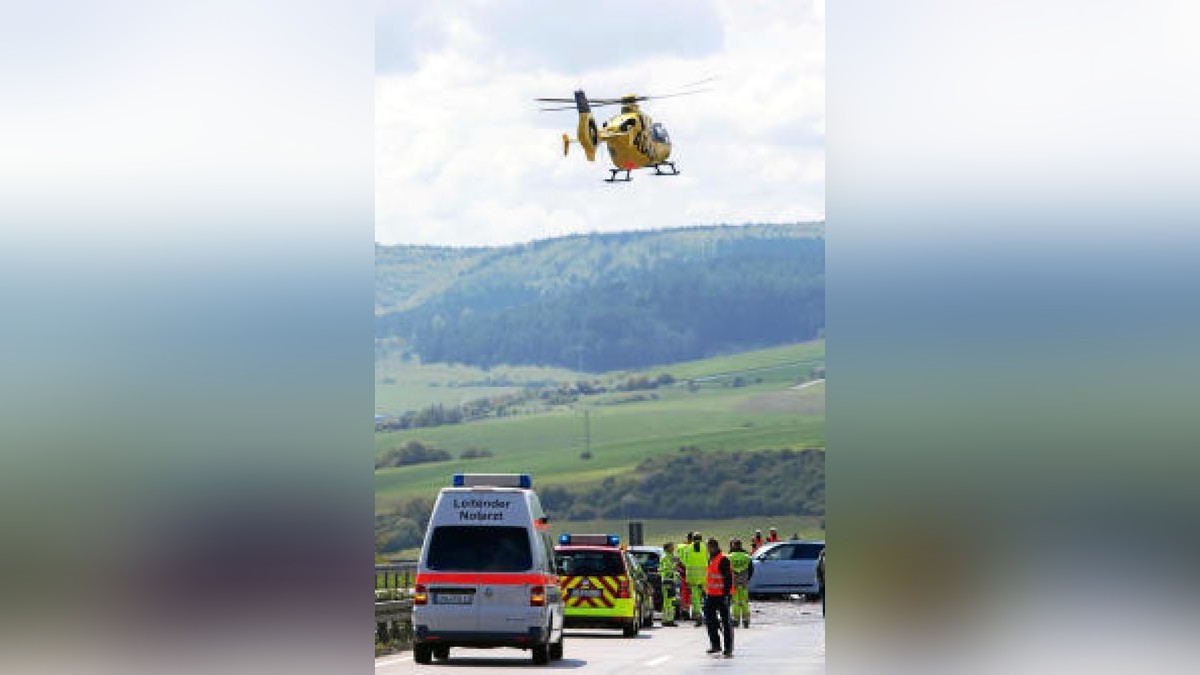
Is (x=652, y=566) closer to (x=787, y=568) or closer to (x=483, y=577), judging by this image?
(x=787, y=568)

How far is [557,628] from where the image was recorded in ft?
106

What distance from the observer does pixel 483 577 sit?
30.5m

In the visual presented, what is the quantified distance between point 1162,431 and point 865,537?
1.56 meters

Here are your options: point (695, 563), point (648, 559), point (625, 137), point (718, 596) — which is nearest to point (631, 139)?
point (625, 137)

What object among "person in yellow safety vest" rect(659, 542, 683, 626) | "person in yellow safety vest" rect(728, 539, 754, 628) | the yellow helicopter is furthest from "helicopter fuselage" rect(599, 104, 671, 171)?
"person in yellow safety vest" rect(728, 539, 754, 628)

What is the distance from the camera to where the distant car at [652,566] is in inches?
2045

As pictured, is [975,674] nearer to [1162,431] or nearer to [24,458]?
[1162,431]

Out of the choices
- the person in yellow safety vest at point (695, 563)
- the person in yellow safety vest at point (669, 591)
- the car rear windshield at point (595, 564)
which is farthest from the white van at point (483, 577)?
the person in yellow safety vest at point (669, 591)

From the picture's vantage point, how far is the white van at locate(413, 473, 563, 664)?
3052 centimetres

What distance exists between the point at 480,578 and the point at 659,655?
502 cm

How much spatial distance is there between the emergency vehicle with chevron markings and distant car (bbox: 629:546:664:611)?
26.7 feet

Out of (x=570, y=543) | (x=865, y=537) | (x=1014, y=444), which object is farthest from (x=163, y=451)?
(x=570, y=543)

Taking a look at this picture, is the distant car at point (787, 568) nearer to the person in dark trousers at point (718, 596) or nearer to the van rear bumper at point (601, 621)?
the van rear bumper at point (601, 621)

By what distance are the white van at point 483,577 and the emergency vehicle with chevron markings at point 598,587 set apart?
977 cm
